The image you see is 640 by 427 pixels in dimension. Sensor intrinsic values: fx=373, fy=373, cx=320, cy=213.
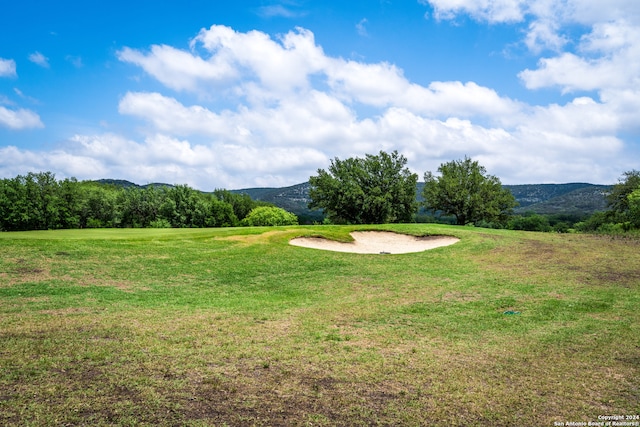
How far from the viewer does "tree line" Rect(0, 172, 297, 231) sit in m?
63.9

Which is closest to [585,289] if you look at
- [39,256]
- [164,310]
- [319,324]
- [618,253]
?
[618,253]

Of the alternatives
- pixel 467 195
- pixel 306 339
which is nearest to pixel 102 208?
pixel 467 195

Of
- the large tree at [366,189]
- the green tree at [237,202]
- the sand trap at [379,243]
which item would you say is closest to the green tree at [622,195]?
the large tree at [366,189]

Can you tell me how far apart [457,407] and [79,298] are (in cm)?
1271

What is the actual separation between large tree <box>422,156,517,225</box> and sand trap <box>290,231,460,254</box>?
2406 centimetres

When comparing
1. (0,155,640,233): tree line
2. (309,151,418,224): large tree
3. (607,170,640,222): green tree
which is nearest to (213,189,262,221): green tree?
(0,155,640,233): tree line

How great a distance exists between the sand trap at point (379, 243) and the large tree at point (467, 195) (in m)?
24.1

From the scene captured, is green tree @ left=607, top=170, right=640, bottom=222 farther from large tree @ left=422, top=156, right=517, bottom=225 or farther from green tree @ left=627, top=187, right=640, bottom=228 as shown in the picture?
large tree @ left=422, top=156, right=517, bottom=225

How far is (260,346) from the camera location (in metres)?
8.60

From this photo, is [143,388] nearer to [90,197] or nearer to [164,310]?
[164,310]

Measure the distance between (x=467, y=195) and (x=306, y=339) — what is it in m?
46.2

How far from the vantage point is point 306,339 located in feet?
30.5

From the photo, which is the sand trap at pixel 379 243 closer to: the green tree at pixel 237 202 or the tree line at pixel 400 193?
the tree line at pixel 400 193

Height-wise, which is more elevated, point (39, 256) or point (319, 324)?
point (39, 256)
